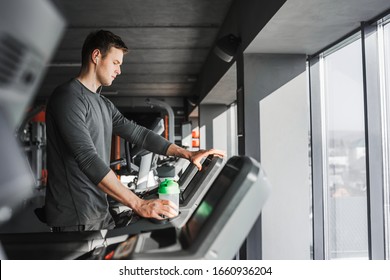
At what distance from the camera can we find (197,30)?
12.4 feet

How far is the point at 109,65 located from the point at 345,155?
1.53 meters

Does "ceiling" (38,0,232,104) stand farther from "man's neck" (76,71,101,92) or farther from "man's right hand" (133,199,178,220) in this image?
"man's right hand" (133,199,178,220)

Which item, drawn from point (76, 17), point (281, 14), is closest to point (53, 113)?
point (281, 14)

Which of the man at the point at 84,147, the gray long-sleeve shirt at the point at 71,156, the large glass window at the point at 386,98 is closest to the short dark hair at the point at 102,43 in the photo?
the man at the point at 84,147

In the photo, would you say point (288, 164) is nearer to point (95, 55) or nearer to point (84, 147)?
point (95, 55)

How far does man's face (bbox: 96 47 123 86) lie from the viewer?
1.51 metres

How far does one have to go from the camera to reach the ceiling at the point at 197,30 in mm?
2008

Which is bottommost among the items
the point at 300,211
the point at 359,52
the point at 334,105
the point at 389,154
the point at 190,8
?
the point at 300,211

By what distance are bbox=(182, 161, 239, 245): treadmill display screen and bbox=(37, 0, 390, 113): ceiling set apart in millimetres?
1235

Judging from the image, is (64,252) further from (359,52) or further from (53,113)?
(359,52)

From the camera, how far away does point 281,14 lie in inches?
77.4

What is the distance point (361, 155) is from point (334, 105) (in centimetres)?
54

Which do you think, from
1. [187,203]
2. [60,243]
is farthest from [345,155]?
[60,243]

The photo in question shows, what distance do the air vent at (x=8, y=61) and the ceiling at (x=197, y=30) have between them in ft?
3.85
